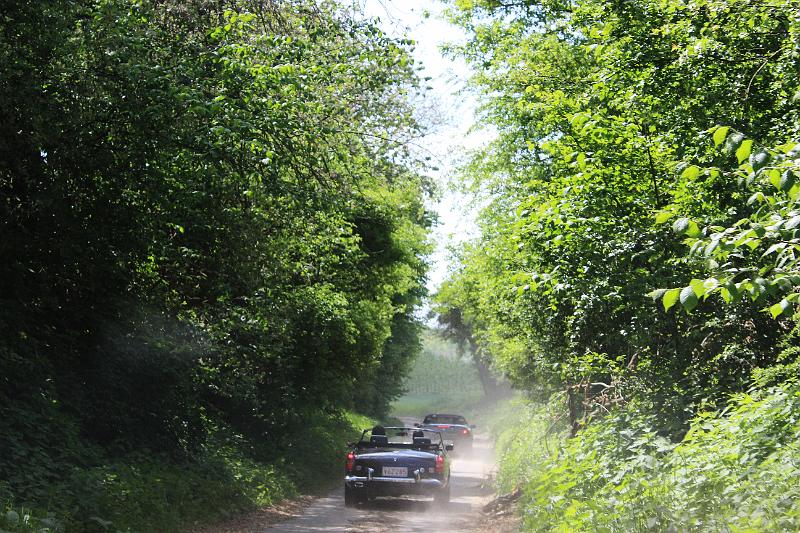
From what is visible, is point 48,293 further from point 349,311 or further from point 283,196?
point 349,311

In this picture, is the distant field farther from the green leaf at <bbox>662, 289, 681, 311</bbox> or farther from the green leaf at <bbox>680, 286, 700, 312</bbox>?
the green leaf at <bbox>680, 286, 700, 312</bbox>

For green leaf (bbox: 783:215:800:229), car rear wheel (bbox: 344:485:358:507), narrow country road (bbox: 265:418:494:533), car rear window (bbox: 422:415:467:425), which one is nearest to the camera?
green leaf (bbox: 783:215:800:229)

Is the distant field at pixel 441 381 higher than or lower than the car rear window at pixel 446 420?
higher

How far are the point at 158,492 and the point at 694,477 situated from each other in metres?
6.94

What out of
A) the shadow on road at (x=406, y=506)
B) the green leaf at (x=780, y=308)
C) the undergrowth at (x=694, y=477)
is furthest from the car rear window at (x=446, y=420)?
the green leaf at (x=780, y=308)

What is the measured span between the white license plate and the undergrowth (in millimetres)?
3635

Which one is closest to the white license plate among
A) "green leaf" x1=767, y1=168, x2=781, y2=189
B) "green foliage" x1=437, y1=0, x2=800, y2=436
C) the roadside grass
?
the roadside grass

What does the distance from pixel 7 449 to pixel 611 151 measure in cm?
819

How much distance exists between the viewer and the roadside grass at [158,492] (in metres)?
8.33

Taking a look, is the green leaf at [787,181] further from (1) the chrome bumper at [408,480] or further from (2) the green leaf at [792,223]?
(1) the chrome bumper at [408,480]

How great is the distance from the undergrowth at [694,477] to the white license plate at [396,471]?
3.64 m

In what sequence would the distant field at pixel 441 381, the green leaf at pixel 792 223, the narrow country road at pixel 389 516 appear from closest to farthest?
the green leaf at pixel 792 223 → the narrow country road at pixel 389 516 → the distant field at pixel 441 381

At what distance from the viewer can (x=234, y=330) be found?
1603 cm

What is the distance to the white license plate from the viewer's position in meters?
14.3
